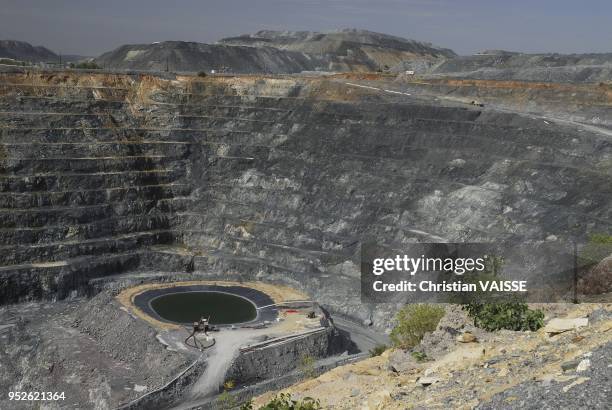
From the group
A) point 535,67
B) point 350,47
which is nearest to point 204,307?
point 535,67

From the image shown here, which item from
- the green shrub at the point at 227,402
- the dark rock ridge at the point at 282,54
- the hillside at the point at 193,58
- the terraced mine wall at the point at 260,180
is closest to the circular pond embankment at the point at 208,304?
the terraced mine wall at the point at 260,180

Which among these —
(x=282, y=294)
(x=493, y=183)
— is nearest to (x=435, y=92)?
(x=493, y=183)

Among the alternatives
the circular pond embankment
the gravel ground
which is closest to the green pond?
the circular pond embankment

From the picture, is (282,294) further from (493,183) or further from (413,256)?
(493,183)

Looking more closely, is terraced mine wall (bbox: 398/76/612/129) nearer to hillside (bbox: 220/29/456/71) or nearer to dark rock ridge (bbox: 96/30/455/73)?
dark rock ridge (bbox: 96/30/455/73)

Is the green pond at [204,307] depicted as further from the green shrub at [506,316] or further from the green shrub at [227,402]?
the green shrub at [506,316]

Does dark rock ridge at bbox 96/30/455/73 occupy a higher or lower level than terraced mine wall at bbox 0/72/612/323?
higher
